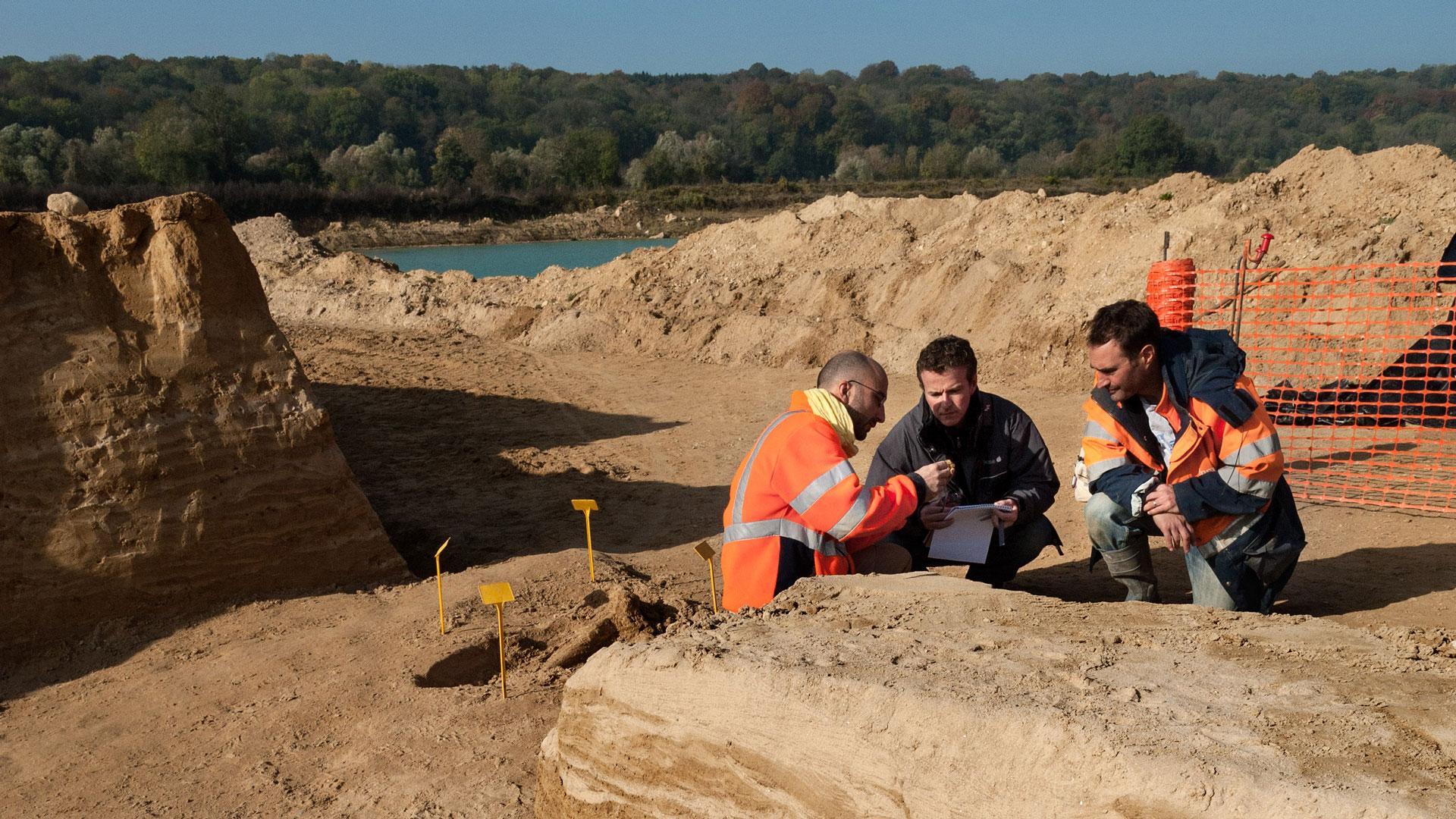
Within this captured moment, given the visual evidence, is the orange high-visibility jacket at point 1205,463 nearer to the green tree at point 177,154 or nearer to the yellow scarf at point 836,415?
the yellow scarf at point 836,415

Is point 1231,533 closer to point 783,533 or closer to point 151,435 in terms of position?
point 783,533

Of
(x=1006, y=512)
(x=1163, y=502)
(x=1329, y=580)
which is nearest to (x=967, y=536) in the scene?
(x=1006, y=512)

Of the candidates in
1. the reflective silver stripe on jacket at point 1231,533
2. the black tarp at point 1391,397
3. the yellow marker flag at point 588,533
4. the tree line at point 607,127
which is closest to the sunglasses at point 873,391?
the reflective silver stripe on jacket at point 1231,533

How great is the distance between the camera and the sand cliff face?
5.17 m

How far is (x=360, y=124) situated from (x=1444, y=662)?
89.2 meters

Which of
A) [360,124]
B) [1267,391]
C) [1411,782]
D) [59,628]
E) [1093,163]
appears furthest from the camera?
[360,124]

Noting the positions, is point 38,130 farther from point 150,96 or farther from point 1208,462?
point 1208,462

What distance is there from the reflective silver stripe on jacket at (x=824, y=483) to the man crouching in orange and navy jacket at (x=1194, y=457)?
116cm

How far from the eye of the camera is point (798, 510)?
12.9 ft

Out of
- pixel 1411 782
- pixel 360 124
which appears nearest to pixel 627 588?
pixel 1411 782

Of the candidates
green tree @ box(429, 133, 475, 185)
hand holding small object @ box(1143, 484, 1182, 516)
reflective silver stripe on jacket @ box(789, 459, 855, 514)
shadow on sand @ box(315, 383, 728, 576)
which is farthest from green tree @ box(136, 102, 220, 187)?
hand holding small object @ box(1143, 484, 1182, 516)

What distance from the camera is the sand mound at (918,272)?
11.2 metres

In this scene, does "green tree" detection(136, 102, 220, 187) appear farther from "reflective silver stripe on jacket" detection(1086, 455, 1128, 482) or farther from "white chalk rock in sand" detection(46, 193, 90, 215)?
"reflective silver stripe on jacket" detection(1086, 455, 1128, 482)

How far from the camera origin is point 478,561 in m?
6.44
